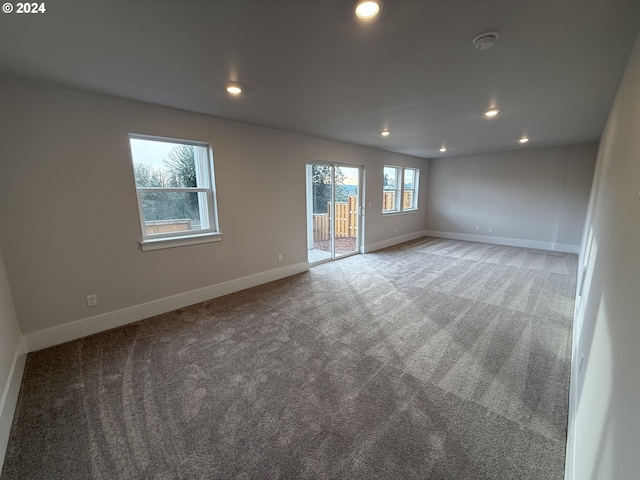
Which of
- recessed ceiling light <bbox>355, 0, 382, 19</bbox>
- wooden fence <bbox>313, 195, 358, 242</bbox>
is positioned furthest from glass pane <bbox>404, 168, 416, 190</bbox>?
recessed ceiling light <bbox>355, 0, 382, 19</bbox>

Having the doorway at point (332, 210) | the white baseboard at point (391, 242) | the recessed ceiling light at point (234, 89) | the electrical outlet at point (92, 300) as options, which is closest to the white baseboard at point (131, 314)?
the electrical outlet at point (92, 300)

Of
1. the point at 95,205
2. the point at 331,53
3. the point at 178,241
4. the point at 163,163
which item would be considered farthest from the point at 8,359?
the point at 331,53

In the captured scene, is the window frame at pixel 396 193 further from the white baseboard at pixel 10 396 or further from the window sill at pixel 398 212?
the white baseboard at pixel 10 396

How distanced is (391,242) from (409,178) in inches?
79.9

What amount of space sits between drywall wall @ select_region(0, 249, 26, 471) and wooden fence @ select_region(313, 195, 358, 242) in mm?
4290

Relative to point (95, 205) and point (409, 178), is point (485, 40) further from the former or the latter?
point (409, 178)

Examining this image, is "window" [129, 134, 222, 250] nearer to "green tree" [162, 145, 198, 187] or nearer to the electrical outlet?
"green tree" [162, 145, 198, 187]

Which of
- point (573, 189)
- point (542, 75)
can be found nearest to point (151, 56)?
point (542, 75)

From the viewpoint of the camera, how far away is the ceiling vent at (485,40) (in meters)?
1.54

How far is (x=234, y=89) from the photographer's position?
2379mm

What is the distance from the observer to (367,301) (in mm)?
3420

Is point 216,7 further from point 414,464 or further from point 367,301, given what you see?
point 367,301

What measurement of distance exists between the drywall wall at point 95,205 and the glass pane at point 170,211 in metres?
0.18

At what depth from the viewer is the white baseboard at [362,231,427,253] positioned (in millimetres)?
6068
